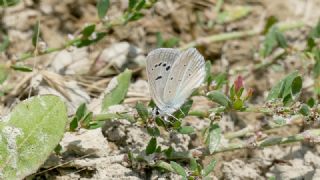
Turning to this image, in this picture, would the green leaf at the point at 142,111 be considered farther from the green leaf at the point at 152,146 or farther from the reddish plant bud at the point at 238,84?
the reddish plant bud at the point at 238,84

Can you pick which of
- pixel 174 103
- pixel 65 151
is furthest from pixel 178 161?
pixel 65 151

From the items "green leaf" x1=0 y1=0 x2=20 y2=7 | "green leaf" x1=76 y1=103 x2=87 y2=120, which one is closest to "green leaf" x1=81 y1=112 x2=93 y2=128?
"green leaf" x1=76 y1=103 x2=87 y2=120

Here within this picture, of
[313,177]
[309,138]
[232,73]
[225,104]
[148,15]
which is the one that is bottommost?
[313,177]

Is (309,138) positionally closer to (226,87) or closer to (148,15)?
(226,87)

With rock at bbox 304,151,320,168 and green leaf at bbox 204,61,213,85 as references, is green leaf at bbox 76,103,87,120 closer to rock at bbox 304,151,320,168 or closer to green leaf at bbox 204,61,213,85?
green leaf at bbox 204,61,213,85

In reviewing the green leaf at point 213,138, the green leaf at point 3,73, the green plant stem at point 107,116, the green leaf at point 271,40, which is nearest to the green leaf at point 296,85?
the green leaf at point 213,138
